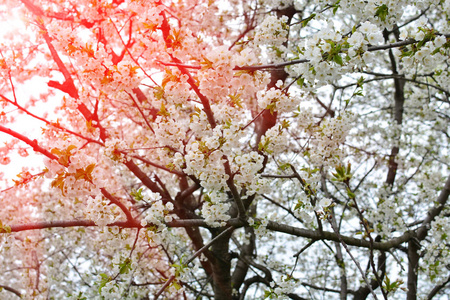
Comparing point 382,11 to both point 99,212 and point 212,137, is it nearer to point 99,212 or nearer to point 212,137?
point 212,137

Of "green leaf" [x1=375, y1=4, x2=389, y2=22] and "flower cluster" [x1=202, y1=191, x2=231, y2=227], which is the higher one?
"green leaf" [x1=375, y1=4, x2=389, y2=22]

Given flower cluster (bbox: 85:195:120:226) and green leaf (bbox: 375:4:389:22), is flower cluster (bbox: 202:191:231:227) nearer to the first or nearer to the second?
flower cluster (bbox: 85:195:120:226)

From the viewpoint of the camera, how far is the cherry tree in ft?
8.69

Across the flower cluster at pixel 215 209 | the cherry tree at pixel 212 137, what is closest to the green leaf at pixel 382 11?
the cherry tree at pixel 212 137

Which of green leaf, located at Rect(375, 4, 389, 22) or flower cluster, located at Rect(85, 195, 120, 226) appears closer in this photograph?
green leaf, located at Rect(375, 4, 389, 22)

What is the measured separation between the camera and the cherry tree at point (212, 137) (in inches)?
104

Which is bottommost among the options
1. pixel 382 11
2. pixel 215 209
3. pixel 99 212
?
pixel 99 212

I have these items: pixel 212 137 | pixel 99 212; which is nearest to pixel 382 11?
pixel 212 137

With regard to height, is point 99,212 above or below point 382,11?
below

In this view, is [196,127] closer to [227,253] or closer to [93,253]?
[227,253]

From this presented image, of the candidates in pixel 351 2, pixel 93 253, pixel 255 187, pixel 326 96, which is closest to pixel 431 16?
pixel 326 96

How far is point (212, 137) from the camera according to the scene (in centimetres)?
265

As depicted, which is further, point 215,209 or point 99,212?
point 215,209

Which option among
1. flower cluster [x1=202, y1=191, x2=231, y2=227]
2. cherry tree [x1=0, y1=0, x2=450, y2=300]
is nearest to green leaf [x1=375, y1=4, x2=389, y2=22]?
cherry tree [x1=0, y1=0, x2=450, y2=300]
